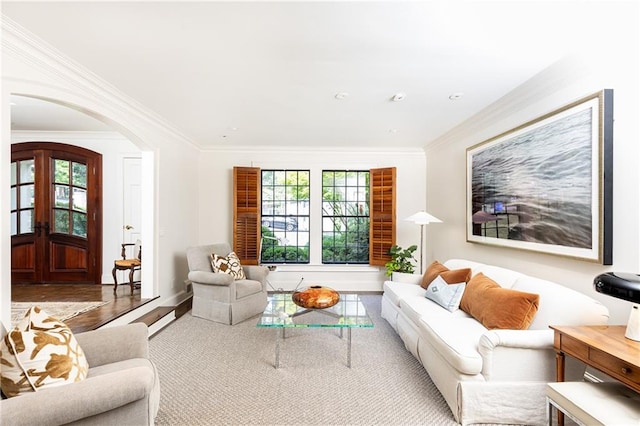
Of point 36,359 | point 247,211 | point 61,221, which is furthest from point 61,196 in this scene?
point 36,359

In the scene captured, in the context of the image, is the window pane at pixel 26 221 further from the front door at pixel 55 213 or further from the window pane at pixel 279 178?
the window pane at pixel 279 178

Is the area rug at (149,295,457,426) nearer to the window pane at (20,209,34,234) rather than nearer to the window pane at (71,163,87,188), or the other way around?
the window pane at (71,163,87,188)

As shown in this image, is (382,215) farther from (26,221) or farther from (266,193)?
(26,221)

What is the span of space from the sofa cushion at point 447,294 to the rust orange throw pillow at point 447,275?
0.32 ft

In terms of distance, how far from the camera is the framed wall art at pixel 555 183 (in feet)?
6.59

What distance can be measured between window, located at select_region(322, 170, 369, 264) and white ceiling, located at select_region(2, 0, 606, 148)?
1.95 m

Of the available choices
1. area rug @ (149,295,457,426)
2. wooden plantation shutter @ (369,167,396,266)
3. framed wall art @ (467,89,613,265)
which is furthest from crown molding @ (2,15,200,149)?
framed wall art @ (467,89,613,265)

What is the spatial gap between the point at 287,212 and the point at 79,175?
3447 millimetres

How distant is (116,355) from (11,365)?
0.53 metres

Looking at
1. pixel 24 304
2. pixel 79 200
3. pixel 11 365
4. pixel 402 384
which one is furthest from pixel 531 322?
pixel 79 200

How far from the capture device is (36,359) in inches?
55.3

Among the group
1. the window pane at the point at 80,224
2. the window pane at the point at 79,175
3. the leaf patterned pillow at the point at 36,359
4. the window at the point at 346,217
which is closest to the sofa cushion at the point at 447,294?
the window at the point at 346,217

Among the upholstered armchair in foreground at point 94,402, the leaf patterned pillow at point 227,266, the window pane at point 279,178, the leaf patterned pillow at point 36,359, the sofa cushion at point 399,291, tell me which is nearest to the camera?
the upholstered armchair in foreground at point 94,402

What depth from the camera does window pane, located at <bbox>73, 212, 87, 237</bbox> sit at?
15.2ft
